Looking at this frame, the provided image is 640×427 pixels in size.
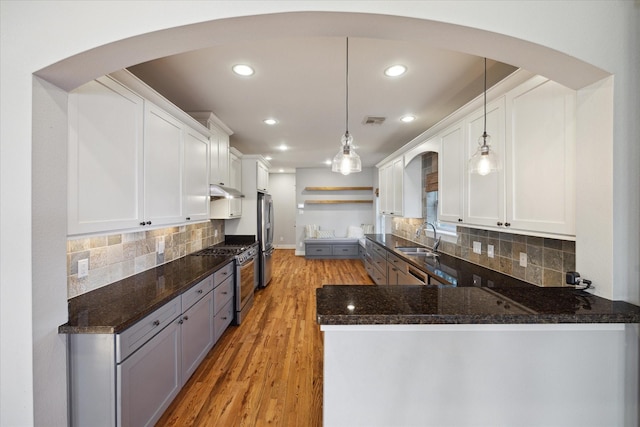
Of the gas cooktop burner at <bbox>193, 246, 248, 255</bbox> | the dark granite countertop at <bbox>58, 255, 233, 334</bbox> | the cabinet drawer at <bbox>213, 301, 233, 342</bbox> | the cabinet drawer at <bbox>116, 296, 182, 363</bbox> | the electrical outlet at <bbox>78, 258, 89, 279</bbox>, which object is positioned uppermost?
the electrical outlet at <bbox>78, 258, 89, 279</bbox>

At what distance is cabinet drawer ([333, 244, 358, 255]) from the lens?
7227 mm

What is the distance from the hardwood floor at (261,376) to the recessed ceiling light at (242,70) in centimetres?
262

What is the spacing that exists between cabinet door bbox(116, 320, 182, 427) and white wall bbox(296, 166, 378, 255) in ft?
19.3

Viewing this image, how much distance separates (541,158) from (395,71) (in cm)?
131

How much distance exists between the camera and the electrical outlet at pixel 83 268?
169 cm

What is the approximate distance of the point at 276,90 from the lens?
2584mm

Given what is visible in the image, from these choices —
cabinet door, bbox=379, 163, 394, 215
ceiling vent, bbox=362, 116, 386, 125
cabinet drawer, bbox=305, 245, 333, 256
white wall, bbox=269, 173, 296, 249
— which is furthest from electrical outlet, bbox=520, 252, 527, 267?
white wall, bbox=269, 173, 296, 249

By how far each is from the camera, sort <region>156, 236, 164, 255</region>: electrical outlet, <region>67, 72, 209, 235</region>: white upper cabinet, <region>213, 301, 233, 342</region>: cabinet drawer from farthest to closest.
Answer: <region>213, 301, 233, 342</region>: cabinet drawer → <region>156, 236, 164, 255</region>: electrical outlet → <region>67, 72, 209, 235</region>: white upper cabinet

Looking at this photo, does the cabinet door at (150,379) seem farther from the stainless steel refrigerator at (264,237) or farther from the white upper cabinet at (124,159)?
the stainless steel refrigerator at (264,237)

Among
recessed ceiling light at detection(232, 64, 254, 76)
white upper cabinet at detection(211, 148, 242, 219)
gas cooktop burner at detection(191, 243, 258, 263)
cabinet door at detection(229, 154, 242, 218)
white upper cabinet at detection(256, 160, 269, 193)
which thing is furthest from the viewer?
white upper cabinet at detection(256, 160, 269, 193)

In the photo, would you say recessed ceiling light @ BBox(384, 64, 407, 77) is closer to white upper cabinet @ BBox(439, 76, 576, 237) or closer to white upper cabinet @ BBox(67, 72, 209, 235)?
white upper cabinet @ BBox(439, 76, 576, 237)

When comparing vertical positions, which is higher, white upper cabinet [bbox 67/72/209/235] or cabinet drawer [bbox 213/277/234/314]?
white upper cabinet [bbox 67/72/209/235]

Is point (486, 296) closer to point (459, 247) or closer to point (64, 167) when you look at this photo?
point (459, 247)

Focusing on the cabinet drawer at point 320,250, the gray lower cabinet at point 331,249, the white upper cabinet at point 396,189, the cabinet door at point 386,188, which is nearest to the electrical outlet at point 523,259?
the white upper cabinet at point 396,189
